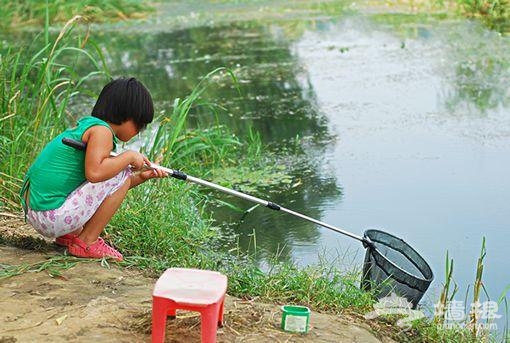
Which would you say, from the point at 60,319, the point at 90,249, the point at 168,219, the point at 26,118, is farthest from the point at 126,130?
the point at 26,118

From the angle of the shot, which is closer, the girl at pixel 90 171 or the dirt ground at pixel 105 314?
the dirt ground at pixel 105 314

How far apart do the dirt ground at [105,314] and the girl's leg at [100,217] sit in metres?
0.10

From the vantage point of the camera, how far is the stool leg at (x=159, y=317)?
8.76ft

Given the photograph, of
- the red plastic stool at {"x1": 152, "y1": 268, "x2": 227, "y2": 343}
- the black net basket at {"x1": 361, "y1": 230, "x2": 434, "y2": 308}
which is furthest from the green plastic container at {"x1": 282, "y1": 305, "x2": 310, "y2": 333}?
the black net basket at {"x1": 361, "y1": 230, "x2": 434, "y2": 308}

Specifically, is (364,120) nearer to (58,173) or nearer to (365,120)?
(365,120)

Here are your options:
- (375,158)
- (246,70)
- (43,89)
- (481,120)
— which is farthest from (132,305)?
(246,70)

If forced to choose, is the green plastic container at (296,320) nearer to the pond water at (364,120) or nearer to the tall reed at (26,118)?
the pond water at (364,120)

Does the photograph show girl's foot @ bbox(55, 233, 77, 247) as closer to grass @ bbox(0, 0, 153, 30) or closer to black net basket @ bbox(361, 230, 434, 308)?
black net basket @ bbox(361, 230, 434, 308)

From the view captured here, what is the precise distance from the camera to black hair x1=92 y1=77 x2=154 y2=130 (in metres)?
3.49

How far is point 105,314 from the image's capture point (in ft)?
9.80

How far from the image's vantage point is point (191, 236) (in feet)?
13.9

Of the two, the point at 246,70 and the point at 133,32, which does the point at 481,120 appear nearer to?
the point at 246,70

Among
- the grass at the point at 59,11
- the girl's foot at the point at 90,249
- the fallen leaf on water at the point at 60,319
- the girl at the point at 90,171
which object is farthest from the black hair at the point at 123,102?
the grass at the point at 59,11

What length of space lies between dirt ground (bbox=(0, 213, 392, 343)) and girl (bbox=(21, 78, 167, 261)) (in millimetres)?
158
